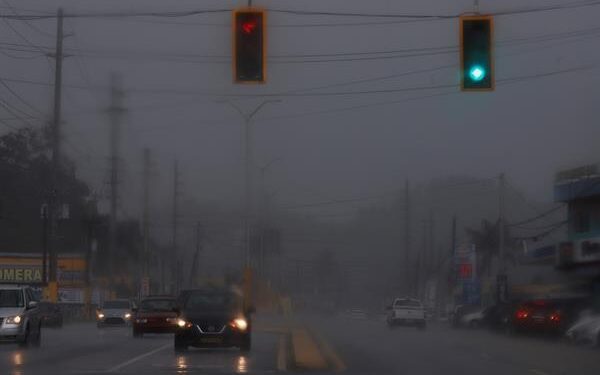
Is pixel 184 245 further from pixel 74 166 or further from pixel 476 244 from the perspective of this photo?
pixel 476 244

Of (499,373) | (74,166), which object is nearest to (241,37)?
(499,373)

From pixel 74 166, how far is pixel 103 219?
7.98 metres

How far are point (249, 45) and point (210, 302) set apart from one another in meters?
12.2

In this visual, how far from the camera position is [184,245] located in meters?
117

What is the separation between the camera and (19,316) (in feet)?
104

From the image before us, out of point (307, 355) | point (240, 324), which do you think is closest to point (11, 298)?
point (240, 324)

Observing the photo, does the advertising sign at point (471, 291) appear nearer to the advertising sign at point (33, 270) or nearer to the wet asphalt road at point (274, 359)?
the advertising sign at point (33, 270)

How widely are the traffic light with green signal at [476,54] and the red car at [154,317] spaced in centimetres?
2414

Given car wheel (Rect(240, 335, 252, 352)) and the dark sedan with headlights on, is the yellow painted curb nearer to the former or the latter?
car wheel (Rect(240, 335, 252, 352))

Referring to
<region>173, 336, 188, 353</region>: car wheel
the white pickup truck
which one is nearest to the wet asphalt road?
<region>173, 336, 188, 353</region>: car wheel

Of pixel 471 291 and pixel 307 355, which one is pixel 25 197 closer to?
pixel 471 291

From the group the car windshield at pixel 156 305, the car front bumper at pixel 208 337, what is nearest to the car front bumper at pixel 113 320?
the car windshield at pixel 156 305

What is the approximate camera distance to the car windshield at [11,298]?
106 feet

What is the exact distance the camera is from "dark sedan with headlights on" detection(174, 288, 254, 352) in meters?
29.3
